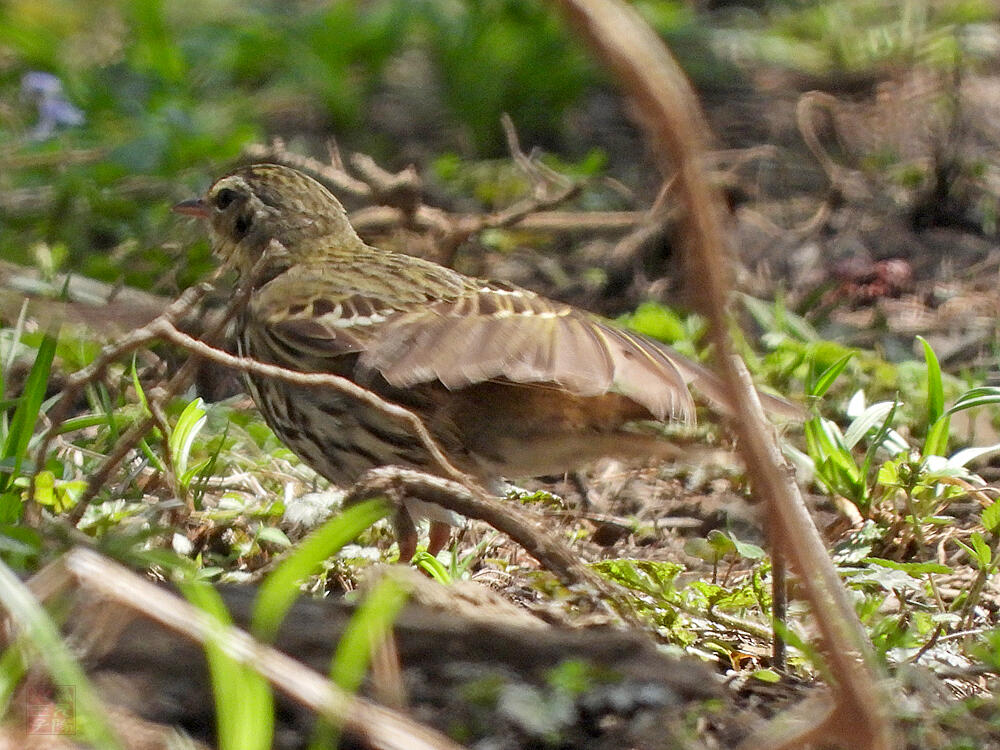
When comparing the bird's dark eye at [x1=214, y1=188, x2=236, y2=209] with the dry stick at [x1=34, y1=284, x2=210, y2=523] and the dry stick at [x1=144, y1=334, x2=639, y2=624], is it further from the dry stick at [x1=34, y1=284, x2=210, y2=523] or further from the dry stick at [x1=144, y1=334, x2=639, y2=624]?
the dry stick at [x1=144, y1=334, x2=639, y2=624]

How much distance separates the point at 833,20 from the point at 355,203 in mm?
3554

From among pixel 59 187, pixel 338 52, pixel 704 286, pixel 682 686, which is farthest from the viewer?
pixel 338 52

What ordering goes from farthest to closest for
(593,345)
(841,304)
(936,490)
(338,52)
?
(338,52)
(841,304)
(936,490)
(593,345)

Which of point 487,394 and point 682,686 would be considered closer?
point 682,686

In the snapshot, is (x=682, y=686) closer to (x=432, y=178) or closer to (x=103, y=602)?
(x=103, y=602)

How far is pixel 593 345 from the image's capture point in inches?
161

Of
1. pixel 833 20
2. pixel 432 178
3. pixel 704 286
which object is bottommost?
pixel 432 178

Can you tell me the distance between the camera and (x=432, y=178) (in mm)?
7711

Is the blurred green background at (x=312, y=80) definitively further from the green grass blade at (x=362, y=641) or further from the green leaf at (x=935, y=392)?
the green grass blade at (x=362, y=641)

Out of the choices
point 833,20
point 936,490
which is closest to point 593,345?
point 936,490

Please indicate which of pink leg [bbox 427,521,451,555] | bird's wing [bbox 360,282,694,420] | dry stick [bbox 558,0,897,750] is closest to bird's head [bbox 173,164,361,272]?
bird's wing [bbox 360,282,694,420]

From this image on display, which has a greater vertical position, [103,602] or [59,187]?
[103,602]

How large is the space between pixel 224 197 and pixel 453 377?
205 centimetres

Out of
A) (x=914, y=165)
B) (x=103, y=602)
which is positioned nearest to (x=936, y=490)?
(x=103, y=602)
